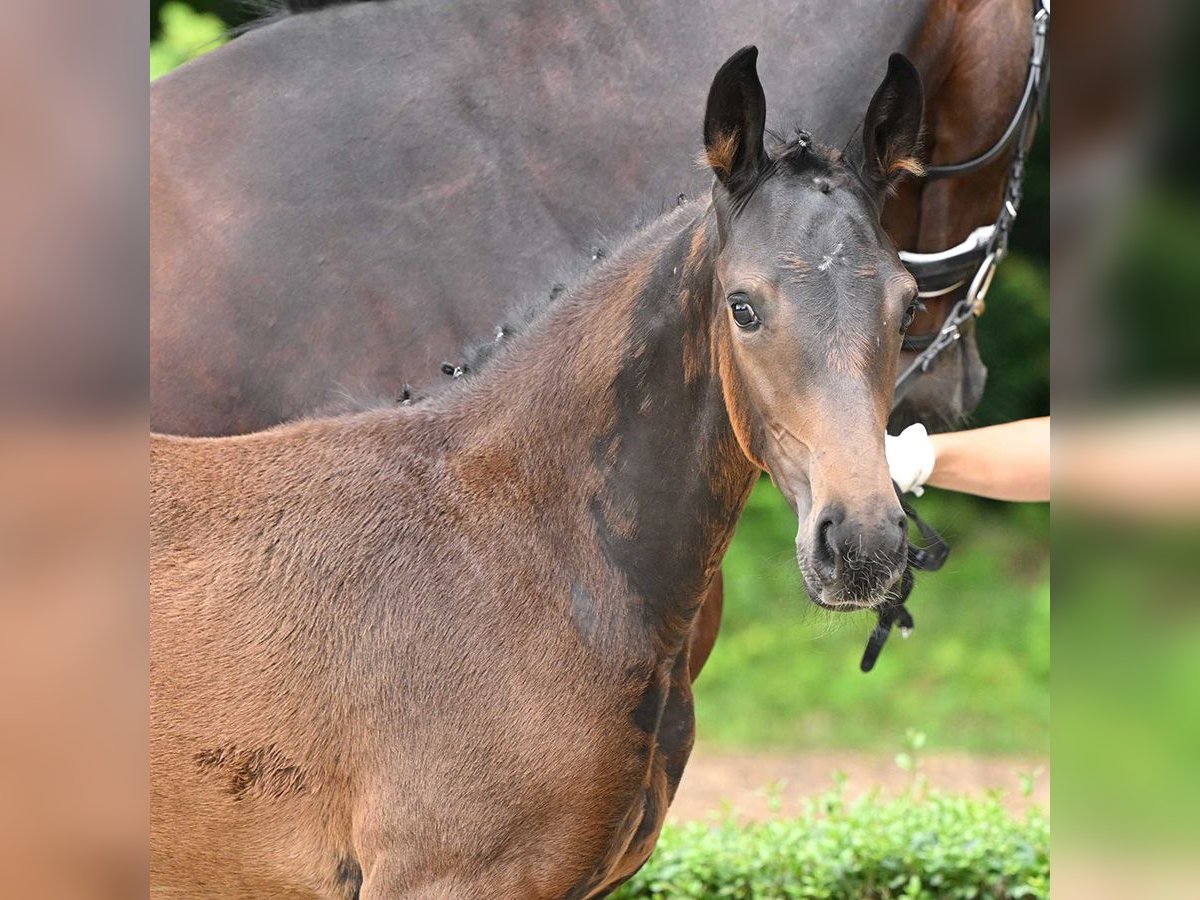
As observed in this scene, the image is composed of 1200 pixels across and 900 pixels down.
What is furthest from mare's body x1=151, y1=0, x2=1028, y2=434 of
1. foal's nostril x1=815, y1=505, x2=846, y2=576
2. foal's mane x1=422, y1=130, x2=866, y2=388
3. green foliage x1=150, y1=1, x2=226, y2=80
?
green foliage x1=150, y1=1, x2=226, y2=80

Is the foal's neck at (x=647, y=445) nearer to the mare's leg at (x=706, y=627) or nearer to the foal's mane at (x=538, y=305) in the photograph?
the foal's mane at (x=538, y=305)

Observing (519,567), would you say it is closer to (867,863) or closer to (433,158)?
(433,158)

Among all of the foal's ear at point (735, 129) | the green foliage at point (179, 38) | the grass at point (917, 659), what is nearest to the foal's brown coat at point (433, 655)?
the foal's ear at point (735, 129)

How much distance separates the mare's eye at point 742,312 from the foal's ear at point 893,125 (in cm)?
40

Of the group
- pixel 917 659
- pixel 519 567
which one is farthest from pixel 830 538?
pixel 917 659

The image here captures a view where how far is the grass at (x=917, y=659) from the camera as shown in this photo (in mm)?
7117

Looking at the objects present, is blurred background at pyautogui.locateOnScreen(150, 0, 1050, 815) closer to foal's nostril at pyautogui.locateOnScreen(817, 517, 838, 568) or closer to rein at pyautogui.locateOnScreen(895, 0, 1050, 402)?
rein at pyautogui.locateOnScreen(895, 0, 1050, 402)

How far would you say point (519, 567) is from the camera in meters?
2.43

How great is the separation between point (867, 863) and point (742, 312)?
8.66 ft

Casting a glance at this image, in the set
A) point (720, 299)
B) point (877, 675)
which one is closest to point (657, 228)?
point (720, 299)

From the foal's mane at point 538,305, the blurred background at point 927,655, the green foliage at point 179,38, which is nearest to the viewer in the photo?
the foal's mane at point 538,305

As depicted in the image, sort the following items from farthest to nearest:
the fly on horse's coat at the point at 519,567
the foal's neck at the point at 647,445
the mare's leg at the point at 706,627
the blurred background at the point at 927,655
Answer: the blurred background at the point at 927,655
the mare's leg at the point at 706,627
the foal's neck at the point at 647,445
the fly on horse's coat at the point at 519,567
